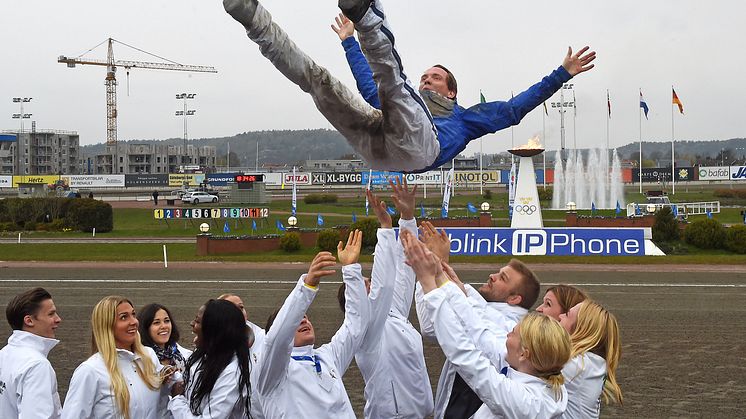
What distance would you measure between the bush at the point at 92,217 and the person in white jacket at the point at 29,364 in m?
39.8

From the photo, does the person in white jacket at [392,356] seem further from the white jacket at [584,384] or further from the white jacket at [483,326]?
the white jacket at [584,384]

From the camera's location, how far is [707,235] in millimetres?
32188

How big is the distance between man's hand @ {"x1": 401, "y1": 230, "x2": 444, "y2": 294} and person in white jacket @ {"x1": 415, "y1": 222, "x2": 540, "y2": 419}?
580mm

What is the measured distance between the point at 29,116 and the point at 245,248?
124m

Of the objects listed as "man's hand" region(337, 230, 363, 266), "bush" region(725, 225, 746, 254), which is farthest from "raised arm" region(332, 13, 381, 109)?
"bush" region(725, 225, 746, 254)

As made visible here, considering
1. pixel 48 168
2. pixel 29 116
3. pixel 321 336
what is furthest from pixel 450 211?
pixel 48 168

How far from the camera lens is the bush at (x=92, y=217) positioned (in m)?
43.9

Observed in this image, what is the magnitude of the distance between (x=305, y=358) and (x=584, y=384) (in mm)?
1844

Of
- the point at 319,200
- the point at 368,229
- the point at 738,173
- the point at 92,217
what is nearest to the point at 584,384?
the point at 368,229

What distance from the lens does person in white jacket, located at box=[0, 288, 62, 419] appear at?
5301 millimetres

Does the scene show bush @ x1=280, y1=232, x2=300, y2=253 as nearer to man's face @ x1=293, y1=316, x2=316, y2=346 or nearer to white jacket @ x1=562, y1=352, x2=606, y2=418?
man's face @ x1=293, y1=316, x2=316, y2=346

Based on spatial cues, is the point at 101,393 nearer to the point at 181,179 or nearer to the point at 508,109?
the point at 508,109

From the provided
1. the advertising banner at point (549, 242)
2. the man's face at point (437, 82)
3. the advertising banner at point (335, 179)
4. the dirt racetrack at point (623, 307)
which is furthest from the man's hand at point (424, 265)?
the advertising banner at point (335, 179)

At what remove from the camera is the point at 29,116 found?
14275 cm
